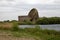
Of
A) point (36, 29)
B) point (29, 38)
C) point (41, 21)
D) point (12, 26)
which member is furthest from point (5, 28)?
point (41, 21)

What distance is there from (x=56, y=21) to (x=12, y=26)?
2638cm

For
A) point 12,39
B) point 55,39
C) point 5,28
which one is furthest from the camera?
point 5,28

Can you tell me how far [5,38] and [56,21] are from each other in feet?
114

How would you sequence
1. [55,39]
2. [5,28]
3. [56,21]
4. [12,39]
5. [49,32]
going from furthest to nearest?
[56,21]
[5,28]
[49,32]
[55,39]
[12,39]

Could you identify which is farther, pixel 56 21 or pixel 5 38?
pixel 56 21

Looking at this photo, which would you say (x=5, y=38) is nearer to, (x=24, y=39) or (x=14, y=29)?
(x=24, y=39)

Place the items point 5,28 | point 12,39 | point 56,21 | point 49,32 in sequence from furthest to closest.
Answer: point 56,21, point 5,28, point 49,32, point 12,39

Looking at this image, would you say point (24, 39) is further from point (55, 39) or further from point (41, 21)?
point (41, 21)

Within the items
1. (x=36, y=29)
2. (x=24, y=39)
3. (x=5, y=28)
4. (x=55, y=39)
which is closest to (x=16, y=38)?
(x=24, y=39)

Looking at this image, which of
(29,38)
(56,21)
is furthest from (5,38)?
(56,21)

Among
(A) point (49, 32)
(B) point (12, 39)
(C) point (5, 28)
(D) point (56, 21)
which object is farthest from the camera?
(D) point (56, 21)

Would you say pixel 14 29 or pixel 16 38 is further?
pixel 14 29

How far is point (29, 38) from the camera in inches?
856

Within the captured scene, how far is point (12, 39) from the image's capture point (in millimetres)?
20453
